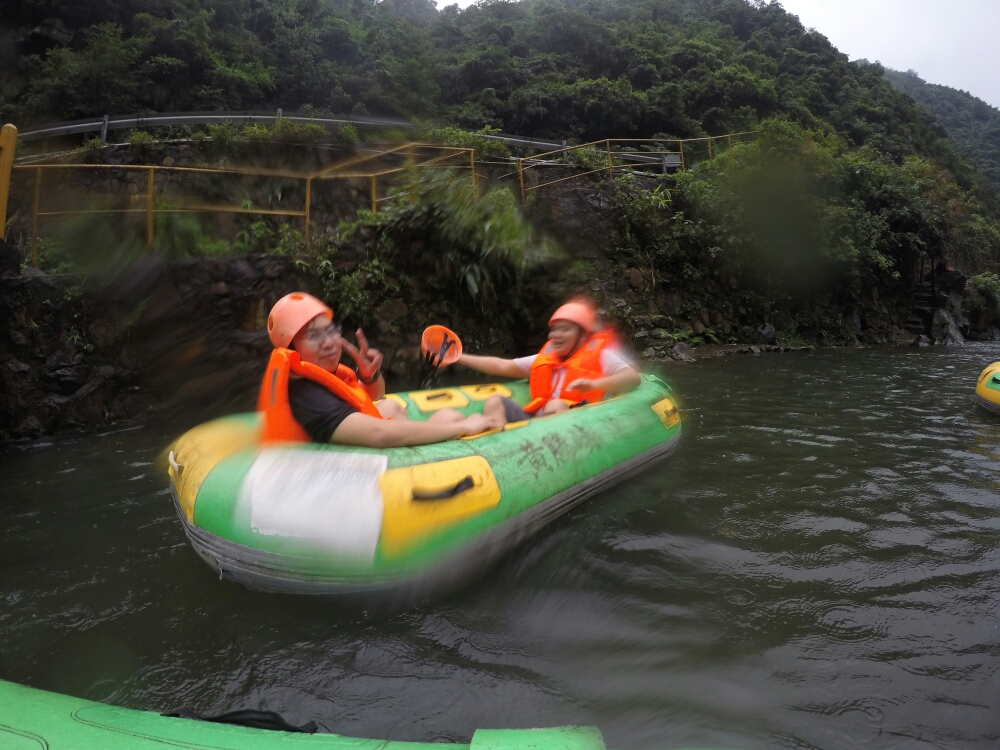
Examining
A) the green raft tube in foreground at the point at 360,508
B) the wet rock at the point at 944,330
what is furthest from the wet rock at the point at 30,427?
the wet rock at the point at 944,330

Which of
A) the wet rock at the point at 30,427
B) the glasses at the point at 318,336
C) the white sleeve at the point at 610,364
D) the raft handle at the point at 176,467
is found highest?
the glasses at the point at 318,336

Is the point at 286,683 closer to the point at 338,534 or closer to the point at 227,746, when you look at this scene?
the point at 338,534

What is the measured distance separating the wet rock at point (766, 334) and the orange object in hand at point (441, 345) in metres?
10.2

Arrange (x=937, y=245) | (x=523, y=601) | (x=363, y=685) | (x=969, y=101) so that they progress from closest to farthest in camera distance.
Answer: (x=363, y=685) → (x=523, y=601) → (x=937, y=245) → (x=969, y=101)

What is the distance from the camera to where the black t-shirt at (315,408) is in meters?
2.94

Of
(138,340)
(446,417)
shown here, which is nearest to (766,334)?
(446,417)

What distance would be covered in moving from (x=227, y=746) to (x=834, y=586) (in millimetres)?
2410

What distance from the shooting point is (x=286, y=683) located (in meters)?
2.19

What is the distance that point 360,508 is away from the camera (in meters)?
2.59

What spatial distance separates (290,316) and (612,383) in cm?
236

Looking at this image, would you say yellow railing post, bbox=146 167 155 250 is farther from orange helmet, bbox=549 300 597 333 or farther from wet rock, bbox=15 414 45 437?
orange helmet, bbox=549 300 597 333

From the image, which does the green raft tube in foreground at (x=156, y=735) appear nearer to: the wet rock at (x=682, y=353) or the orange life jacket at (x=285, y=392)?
the orange life jacket at (x=285, y=392)

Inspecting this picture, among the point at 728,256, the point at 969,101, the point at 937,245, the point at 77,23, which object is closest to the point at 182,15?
the point at 77,23

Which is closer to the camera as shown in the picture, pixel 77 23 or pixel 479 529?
pixel 479 529
